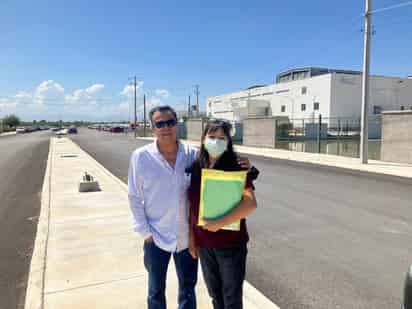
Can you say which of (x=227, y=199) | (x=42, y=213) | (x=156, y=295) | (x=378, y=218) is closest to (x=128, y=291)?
(x=156, y=295)

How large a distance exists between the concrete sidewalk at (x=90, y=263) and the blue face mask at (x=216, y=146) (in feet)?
5.49

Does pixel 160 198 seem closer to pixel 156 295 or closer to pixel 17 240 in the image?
pixel 156 295

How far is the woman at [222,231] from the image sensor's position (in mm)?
2145

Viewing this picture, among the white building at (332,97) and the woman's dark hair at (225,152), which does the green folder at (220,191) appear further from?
the white building at (332,97)

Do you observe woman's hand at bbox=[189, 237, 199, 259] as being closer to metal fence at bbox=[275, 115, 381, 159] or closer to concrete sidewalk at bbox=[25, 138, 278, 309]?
concrete sidewalk at bbox=[25, 138, 278, 309]

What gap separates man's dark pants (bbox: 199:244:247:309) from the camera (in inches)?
86.0

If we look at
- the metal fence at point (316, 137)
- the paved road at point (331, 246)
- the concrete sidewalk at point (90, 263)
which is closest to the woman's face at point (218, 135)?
the concrete sidewalk at point (90, 263)

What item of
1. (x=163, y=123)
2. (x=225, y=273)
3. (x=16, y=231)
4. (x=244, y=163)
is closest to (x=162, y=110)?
(x=163, y=123)

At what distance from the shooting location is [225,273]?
2.20 metres

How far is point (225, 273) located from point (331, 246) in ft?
10.2

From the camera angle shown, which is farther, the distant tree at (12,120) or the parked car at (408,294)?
the distant tree at (12,120)

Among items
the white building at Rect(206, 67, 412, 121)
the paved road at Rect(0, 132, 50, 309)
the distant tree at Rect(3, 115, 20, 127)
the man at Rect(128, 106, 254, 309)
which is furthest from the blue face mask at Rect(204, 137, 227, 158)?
the distant tree at Rect(3, 115, 20, 127)

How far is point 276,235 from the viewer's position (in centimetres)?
532

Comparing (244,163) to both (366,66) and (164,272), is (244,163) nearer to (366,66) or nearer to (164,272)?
(164,272)
